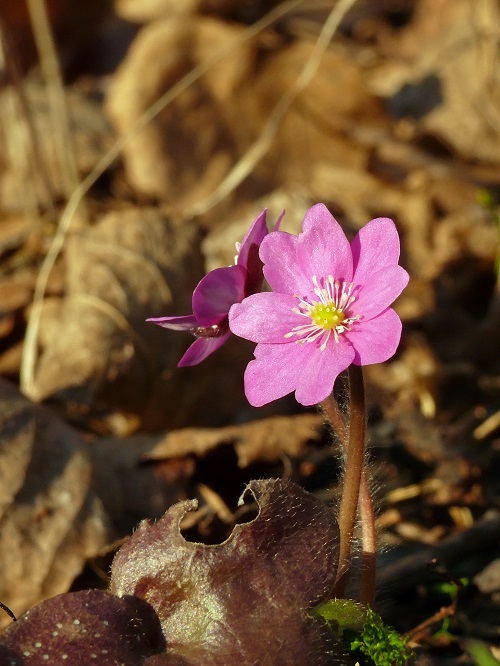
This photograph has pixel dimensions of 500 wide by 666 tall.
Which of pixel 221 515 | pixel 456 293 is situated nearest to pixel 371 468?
pixel 221 515

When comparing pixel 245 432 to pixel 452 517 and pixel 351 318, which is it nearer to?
pixel 452 517

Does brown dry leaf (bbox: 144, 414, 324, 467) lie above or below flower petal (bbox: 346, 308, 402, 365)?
below

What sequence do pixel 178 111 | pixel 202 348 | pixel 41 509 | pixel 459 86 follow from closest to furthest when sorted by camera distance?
pixel 202 348, pixel 41 509, pixel 178 111, pixel 459 86

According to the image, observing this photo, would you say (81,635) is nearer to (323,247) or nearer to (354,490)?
(354,490)

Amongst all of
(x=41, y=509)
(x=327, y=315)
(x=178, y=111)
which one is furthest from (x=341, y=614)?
(x=178, y=111)

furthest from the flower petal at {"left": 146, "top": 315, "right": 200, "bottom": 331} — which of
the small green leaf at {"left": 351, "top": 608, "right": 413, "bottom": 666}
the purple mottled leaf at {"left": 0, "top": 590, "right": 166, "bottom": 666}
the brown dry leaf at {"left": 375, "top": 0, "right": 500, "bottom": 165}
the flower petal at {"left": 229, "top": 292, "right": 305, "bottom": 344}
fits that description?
the brown dry leaf at {"left": 375, "top": 0, "right": 500, "bottom": 165}

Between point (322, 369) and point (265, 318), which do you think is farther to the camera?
point (265, 318)

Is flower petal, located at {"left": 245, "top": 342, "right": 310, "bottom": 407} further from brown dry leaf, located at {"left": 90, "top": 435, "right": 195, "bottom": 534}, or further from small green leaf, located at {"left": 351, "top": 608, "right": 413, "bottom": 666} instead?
brown dry leaf, located at {"left": 90, "top": 435, "right": 195, "bottom": 534}
